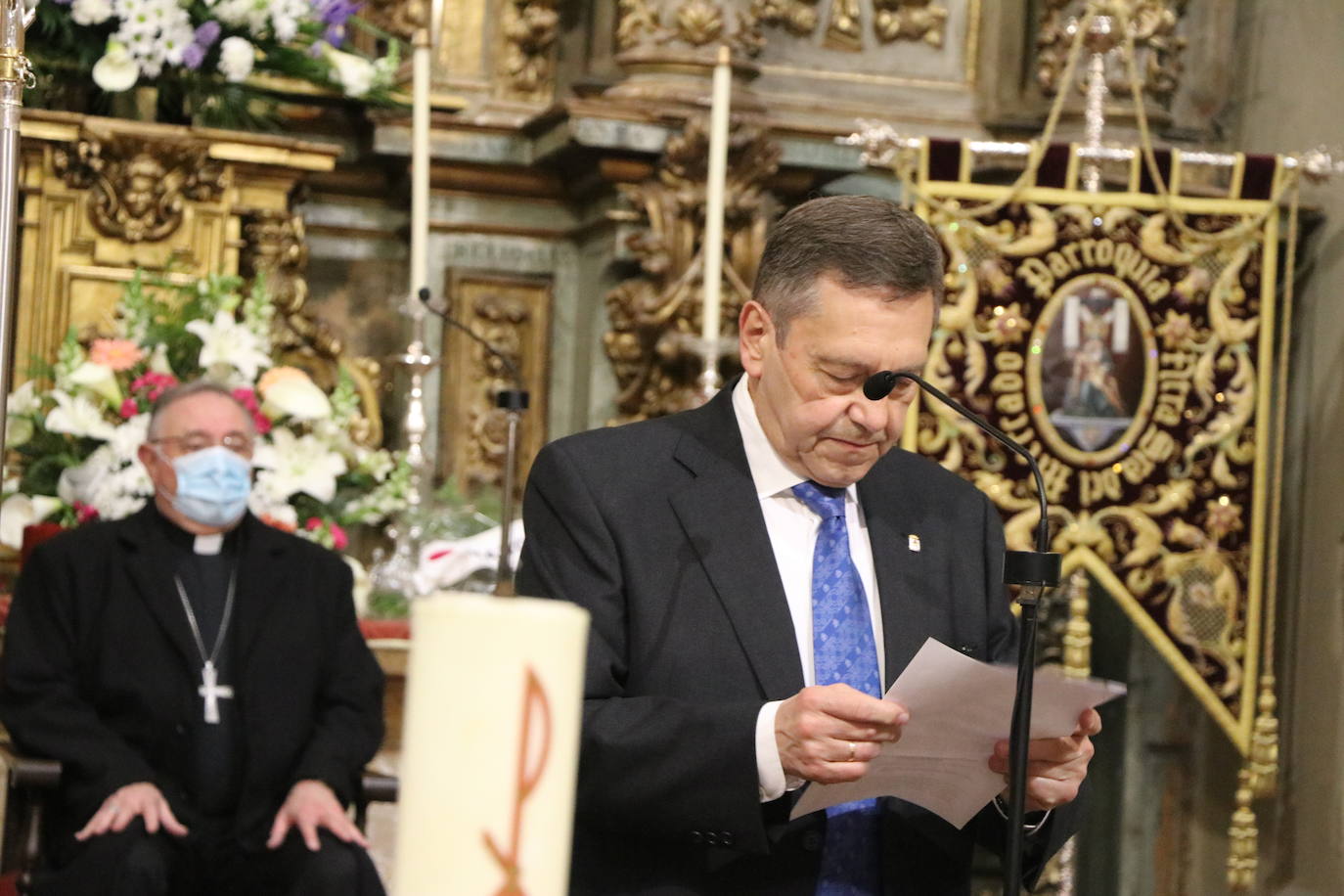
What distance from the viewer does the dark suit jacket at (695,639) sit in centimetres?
236

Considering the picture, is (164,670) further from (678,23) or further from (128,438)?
(678,23)

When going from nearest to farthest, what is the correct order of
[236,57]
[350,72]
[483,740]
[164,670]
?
[483,740] → [164,670] → [236,57] → [350,72]

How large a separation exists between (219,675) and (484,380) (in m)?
1.48

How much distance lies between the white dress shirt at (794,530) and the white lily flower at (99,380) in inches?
98.3

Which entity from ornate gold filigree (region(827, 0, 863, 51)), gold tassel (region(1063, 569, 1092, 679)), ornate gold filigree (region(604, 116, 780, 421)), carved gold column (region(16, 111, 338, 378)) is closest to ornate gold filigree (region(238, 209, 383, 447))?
carved gold column (region(16, 111, 338, 378))

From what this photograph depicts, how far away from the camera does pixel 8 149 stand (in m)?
2.42

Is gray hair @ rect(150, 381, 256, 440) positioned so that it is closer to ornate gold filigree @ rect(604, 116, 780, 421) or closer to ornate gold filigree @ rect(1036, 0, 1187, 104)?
ornate gold filigree @ rect(604, 116, 780, 421)

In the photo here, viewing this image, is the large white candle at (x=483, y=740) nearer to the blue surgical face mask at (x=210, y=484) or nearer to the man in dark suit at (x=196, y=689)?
the man in dark suit at (x=196, y=689)

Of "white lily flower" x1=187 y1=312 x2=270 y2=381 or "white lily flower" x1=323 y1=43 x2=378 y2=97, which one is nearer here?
"white lily flower" x1=187 y1=312 x2=270 y2=381

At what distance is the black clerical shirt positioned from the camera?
13.9ft

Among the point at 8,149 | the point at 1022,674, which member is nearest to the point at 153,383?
the point at 8,149

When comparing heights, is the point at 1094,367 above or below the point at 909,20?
below

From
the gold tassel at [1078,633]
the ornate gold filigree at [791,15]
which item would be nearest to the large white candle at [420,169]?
the ornate gold filigree at [791,15]

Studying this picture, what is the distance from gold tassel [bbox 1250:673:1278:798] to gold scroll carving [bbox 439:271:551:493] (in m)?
2.17
